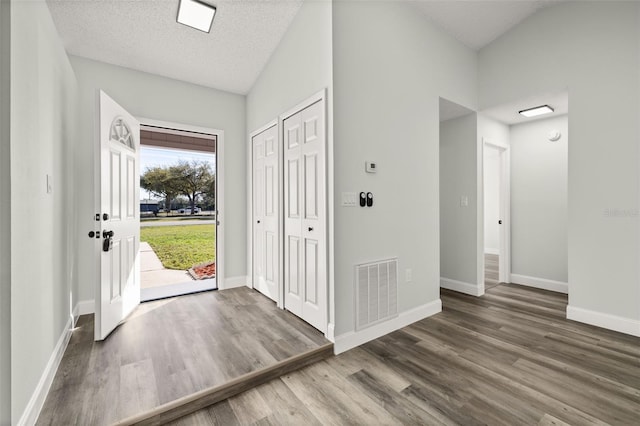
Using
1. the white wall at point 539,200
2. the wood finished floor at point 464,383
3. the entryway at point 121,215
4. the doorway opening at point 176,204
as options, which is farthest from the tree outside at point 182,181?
the white wall at point 539,200

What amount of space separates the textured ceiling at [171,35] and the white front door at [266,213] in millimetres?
937

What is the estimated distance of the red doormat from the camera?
479 cm

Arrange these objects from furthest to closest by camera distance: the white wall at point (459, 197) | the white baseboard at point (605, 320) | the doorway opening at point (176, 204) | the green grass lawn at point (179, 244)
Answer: the green grass lawn at point (179, 244), the doorway opening at point (176, 204), the white wall at point (459, 197), the white baseboard at point (605, 320)

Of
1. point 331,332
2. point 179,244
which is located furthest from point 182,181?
point 331,332

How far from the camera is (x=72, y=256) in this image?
2779mm

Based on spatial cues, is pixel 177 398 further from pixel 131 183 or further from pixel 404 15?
pixel 404 15

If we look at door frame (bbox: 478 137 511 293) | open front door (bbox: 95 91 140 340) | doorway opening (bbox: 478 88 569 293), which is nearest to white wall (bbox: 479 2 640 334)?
doorway opening (bbox: 478 88 569 293)

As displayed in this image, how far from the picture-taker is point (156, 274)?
4.81 meters

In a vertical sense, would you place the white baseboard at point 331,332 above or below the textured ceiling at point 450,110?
below

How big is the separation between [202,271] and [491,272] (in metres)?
5.38

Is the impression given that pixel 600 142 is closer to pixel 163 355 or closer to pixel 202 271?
pixel 163 355

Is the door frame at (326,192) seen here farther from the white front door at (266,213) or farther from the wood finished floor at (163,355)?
the wood finished floor at (163,355)

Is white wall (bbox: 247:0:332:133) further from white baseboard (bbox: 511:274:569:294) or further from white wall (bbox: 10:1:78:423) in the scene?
white baseboard (bbox: 511:274:569:294)

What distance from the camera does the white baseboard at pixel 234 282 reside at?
3.89 meters
